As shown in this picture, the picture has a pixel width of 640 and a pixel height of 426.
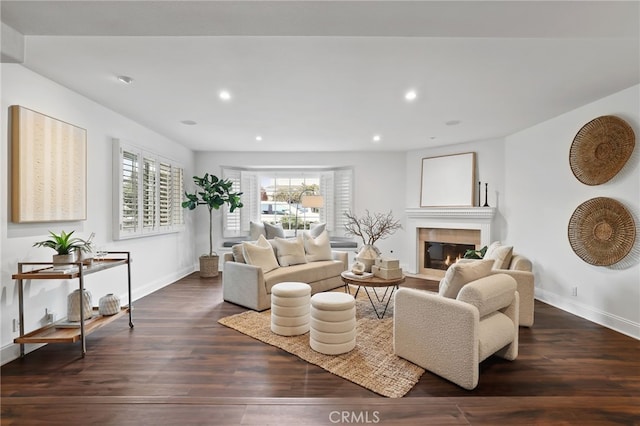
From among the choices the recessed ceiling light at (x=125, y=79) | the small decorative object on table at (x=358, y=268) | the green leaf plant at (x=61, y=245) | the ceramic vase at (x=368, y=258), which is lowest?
the small decorative object on table at (x=358, y=268)

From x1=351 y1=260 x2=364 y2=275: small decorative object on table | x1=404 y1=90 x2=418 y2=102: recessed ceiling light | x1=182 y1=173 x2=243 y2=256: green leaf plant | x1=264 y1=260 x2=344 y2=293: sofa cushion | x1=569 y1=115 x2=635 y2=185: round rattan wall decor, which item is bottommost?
x1=264 y1=260 x2=344 y2=293: sofa cushion

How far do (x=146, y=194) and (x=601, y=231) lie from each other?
5871 mm

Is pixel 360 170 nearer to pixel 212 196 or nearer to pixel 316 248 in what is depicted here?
pixel 316 248

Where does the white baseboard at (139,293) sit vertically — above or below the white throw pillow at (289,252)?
below

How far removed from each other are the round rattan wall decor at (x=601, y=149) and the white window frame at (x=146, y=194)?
18.7 feet

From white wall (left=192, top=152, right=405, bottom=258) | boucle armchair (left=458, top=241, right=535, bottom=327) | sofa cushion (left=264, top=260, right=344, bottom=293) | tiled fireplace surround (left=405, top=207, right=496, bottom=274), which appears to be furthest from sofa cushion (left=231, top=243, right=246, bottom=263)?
tiled fireplace surround (left=405, top=207, right=496, bottom=274)

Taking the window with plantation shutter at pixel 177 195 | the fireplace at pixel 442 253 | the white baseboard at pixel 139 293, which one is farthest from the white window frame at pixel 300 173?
the fireplace at pixel 442 253

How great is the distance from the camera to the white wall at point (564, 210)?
3207 millimetres

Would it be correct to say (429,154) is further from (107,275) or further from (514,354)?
(107,275)

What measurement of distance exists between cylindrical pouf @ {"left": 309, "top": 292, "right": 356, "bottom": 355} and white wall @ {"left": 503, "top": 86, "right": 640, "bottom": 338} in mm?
2947

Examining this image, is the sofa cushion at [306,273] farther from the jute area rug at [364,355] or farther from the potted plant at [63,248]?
the potted plant at [63,248]

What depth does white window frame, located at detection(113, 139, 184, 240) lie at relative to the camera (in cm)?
394

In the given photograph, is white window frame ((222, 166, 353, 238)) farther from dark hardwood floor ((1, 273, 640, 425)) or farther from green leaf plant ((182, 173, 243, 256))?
dark hardwood floor ((1, 273, 640, 425))

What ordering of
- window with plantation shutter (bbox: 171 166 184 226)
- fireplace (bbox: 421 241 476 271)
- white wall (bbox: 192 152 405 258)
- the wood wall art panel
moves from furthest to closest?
1. white wall (bbox: 192 152 405 258)
2. fireplace (bbox: 421 241 476 271)
3. window with plantation shutter (bbox: 171 166 184 226)
4. the wood wall art panel
